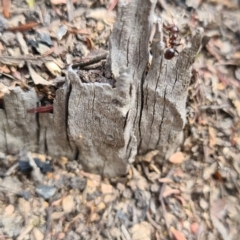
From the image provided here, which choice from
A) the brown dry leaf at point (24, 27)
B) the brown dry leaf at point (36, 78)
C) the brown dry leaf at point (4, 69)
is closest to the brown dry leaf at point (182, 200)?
the brown dry leaf at point (36, 78)

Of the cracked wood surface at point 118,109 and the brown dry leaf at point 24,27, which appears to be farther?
the brown dry leaf at point 24,27

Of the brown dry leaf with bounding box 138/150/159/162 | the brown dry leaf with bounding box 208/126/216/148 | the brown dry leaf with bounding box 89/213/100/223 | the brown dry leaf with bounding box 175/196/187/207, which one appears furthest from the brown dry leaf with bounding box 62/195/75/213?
the brown dry leaf with bounding box 208/126/216/148

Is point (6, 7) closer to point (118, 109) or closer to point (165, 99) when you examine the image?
point (118, 109)

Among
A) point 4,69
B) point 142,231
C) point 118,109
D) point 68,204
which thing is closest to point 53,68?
point 4,69

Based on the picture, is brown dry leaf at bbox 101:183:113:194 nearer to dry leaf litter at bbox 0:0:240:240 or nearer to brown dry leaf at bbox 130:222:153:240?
dry leaf litter at bbox 0:0:240:240

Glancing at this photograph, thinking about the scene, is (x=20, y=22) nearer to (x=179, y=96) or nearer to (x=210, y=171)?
(x=179, y=96)

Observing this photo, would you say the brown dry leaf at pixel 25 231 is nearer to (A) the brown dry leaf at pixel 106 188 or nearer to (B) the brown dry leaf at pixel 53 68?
(A) the brown dry leaf at pixel 106 188
